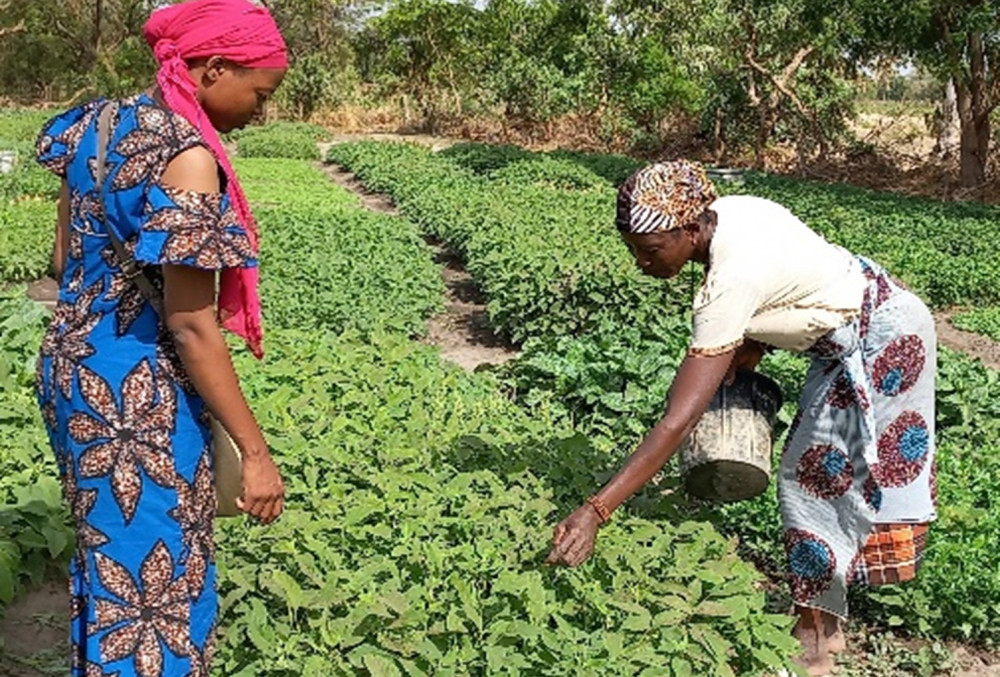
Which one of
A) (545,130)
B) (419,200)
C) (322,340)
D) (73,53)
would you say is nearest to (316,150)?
(545,130)

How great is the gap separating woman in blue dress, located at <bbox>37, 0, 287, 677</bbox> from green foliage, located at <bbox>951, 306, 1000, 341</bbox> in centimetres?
802

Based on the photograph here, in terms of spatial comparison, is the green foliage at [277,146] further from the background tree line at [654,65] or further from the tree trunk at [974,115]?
the tree trunk at [974,115]

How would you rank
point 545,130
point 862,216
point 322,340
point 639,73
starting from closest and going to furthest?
point 322,340, point 862,216, point 639,73, point 545,130

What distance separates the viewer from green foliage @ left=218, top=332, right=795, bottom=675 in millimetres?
2758

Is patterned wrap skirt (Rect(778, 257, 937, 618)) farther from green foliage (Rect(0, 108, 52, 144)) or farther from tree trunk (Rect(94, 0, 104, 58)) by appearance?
tree trunk (Rect(94, 0, 104, 58))

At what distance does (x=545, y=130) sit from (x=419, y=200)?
14.2 m

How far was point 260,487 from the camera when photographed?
2291 mm

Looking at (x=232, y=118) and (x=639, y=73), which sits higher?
(x=232, y=118)

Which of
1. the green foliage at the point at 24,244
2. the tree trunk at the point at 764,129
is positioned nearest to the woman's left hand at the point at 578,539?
the green foliage at the point at 24,244

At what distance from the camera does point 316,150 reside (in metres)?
23.7

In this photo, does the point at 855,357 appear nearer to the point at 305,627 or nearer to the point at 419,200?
the point at 305,627

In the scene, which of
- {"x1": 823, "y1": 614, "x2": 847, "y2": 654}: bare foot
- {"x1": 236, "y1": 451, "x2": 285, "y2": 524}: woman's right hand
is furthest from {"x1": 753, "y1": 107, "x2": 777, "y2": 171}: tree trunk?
{"x1": 236, "y1": 451, "x2": 285, "y2": 524}: woman's right hand

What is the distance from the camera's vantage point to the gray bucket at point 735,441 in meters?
3.27

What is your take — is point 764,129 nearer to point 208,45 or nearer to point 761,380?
point 761,380
